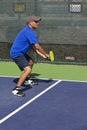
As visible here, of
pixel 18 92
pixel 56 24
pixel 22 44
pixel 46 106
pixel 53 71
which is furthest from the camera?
pixel 56 24

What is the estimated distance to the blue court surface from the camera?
723 centimetres

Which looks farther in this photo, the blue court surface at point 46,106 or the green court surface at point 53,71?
the green court surface at point 53,71

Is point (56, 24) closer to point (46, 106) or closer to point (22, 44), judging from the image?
point (22, 44)

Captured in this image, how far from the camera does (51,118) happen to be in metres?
7.58

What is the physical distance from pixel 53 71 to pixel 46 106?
3865 millimetres

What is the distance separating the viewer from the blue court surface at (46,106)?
7227 millimetres

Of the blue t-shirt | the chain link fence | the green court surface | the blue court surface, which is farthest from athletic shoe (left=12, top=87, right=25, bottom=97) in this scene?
the chain link fence

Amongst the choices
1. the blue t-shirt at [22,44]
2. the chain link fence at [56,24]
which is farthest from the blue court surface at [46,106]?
the chain link fence at [56,24]

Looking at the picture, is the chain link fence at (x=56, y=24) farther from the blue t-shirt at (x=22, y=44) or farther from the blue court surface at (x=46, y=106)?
the blue t-shirt at (x=22, y=44)

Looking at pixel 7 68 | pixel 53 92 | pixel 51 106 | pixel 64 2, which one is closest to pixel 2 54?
pixel 7 68

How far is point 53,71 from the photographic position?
1217 cm

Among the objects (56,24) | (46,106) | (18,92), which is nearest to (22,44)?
(18,92)

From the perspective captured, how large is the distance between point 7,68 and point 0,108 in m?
4.51

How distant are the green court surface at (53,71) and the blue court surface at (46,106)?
70cm
